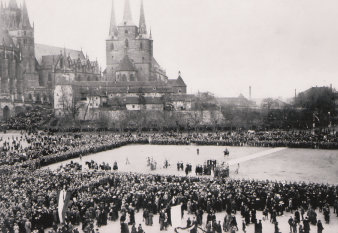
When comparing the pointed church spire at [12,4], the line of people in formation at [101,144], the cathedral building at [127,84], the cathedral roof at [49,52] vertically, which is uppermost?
the pointed church spire at [12,4]

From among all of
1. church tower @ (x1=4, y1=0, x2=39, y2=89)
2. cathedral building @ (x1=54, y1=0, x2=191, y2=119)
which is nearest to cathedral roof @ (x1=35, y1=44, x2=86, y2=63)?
church tower @ (x1=4, y1=0, x2=39, y2=89)

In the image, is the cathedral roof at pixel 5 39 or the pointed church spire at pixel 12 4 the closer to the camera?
the cathedral roof at pixel 5 39

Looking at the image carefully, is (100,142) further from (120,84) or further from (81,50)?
(81,50)

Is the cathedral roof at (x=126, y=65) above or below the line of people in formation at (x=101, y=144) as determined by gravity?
above

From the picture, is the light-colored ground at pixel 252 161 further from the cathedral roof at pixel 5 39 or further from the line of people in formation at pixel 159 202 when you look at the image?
the cathedral roof at pixel 5 39

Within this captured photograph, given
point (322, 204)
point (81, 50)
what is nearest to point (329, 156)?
point (322, 204)

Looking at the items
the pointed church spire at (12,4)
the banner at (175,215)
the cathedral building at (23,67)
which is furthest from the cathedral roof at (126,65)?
the banner at (175,215)

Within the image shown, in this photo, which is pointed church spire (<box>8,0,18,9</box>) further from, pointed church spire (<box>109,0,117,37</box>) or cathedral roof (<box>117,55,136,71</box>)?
cathedral roof (<box>117,55,136,71</box>)

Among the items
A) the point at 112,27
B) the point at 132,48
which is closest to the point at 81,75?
the point at 112,27
